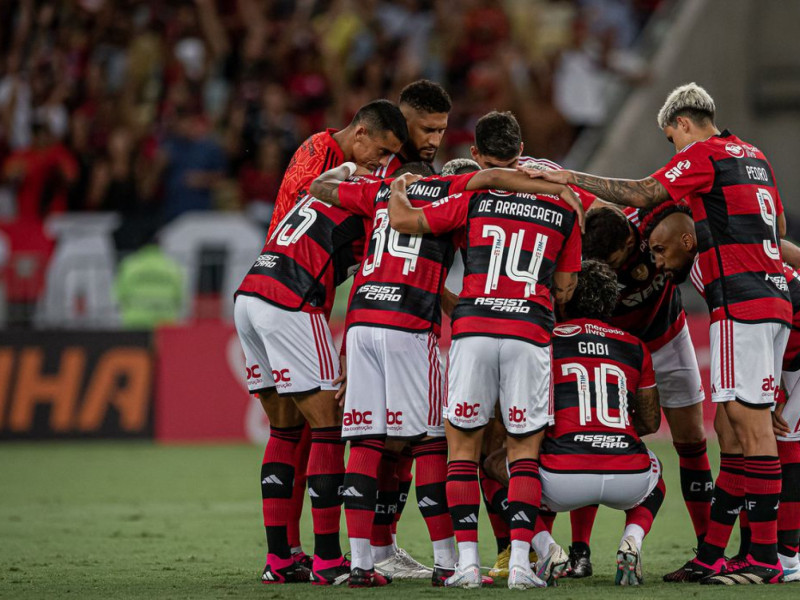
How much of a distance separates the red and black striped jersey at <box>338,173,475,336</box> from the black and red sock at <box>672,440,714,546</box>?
1746mm

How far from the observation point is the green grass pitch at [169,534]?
615 cm

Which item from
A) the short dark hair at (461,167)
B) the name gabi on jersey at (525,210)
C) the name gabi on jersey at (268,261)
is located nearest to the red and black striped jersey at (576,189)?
the short dark hair at (461,167)

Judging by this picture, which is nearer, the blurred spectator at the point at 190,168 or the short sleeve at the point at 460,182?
the short sleeve at the point at 460,182

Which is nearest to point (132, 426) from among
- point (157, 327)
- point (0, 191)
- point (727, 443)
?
point (157, 327)

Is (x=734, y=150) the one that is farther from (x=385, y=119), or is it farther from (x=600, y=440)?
(x=385, y=119)

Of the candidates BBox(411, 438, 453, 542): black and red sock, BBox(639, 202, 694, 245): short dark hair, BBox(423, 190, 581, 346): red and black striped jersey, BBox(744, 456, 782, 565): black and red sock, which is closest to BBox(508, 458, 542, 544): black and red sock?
BBox(411, 438, 453, 542): black and red sock

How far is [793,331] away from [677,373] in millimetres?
729

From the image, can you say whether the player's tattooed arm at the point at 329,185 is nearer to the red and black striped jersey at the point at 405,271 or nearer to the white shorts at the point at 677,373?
the red and black striped jersey at the point at 405,271

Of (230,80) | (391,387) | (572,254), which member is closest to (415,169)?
(572,254)

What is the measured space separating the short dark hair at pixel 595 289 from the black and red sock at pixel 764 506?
111cm

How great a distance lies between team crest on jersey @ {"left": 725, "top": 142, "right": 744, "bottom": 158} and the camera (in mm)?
6602

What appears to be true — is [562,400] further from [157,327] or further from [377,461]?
[157,327]

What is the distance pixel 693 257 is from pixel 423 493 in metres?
2.04

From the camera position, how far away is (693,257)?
699cm
